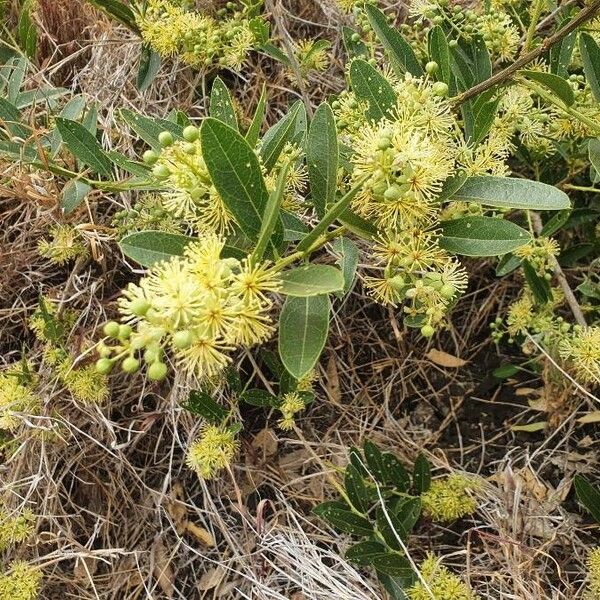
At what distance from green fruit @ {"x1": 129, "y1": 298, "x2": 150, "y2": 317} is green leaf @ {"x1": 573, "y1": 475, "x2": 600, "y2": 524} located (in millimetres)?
1458

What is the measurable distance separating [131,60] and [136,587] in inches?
71.0

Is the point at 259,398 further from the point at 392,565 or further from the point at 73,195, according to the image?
the point at 73,195

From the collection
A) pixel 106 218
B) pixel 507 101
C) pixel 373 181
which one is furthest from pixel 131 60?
pixel 373 181

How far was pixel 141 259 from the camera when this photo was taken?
1.17 metres

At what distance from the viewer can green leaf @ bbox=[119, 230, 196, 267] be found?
3.85 feet

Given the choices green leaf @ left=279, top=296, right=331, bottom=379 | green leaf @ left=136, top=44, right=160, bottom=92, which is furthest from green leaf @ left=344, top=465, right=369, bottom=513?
green leaf @ left=136, top=44, right=160, bottom=92

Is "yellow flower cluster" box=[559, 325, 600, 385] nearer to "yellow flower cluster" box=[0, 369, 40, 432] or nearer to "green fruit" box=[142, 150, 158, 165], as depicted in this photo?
"green fruit" box=[142, 150, 158, 165]

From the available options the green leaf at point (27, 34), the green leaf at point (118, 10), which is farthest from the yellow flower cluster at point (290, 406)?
the green leaf at point (27, 34)

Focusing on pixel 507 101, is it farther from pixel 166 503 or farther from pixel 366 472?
pixel 166 503

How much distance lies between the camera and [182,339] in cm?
94

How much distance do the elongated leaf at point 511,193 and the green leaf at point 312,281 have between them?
1.33 feet

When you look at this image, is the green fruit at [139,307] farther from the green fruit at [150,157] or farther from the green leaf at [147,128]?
the green leaf at [147,128]

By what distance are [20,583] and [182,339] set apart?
1.36 m

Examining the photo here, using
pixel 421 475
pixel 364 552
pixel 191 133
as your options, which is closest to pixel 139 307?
pixel 191 133
